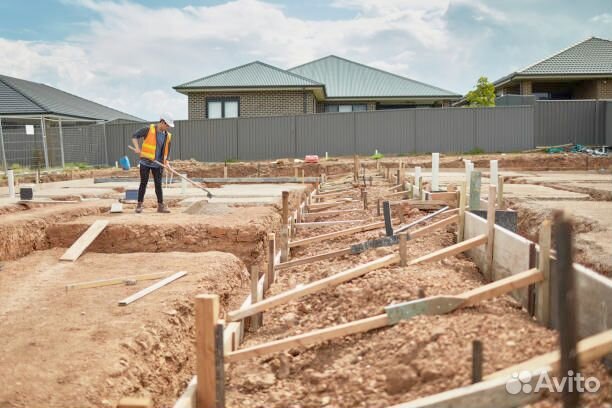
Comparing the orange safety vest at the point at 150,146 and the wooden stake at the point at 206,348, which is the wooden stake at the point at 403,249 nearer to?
the wooden stake at the point at 206,348

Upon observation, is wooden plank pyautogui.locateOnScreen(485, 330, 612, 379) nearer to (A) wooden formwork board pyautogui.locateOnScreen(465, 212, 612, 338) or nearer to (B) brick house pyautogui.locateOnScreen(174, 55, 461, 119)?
(A) wooden formwork board pyautogui.locateOnScreen(465, 212, 612, 338)

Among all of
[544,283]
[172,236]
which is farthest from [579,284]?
[172,236]

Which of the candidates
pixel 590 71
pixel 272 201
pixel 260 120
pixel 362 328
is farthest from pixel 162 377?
pixel 590 71

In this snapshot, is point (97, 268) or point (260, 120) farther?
point (260, 120)

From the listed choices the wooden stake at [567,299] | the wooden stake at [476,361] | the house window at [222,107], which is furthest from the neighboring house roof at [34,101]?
the wooden stake at [567,299]

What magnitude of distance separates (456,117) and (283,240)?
1807cm

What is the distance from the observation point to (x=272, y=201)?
11.6 metres

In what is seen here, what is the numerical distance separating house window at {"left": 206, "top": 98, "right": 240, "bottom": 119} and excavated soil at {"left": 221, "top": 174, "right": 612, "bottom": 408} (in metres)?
23.2

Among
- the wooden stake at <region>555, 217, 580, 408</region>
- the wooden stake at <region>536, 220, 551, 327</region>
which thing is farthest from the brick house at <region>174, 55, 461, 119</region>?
the wooden stake at <region>555, 217, 580, 408</region>

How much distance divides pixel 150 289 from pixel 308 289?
207 cm

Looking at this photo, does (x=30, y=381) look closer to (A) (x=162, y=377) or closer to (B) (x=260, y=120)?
(A) (x=162, y=377)

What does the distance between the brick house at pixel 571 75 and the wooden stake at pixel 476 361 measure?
2651 centimetres

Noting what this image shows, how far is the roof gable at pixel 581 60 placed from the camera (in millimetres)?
27172

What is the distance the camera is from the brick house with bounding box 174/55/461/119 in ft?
88.5
